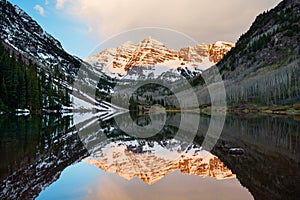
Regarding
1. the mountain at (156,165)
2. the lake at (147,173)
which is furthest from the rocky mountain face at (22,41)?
the mountain at (156,165)

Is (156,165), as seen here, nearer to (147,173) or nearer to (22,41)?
(147,173)

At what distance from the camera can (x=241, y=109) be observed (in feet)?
319

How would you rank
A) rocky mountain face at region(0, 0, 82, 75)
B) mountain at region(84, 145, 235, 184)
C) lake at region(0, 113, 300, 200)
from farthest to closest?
rocky mountain face at region(0, 0, 82, 75) → mountain at region(84, 145, 235, 184) → lake at region(0, 113, 300, 200)

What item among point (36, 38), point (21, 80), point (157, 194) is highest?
point (36, 38)

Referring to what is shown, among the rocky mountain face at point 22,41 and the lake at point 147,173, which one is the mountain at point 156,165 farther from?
the rocky mountain face at point 22,41

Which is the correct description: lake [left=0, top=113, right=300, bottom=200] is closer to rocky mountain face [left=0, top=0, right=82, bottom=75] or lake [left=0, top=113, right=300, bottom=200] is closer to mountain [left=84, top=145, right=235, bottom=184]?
mountain [left=84, top=145, right=235, bottom=184]

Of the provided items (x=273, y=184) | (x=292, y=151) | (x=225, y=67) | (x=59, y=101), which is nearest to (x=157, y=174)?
(x=273, y=184)

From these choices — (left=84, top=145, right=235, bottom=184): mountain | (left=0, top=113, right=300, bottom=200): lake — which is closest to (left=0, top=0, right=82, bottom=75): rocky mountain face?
(left=0, top=113, right=300, bottom=200): lake

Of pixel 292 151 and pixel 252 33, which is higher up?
pixel 252 33

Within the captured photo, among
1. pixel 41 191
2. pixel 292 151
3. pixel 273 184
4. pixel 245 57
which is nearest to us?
pixel 41 191

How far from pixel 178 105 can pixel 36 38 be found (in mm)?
105575

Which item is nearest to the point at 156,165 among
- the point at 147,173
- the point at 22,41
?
the point at 147,173

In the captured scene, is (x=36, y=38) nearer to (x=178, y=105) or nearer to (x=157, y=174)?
(x=178, y=105)

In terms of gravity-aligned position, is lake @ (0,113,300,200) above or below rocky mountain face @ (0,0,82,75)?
below
